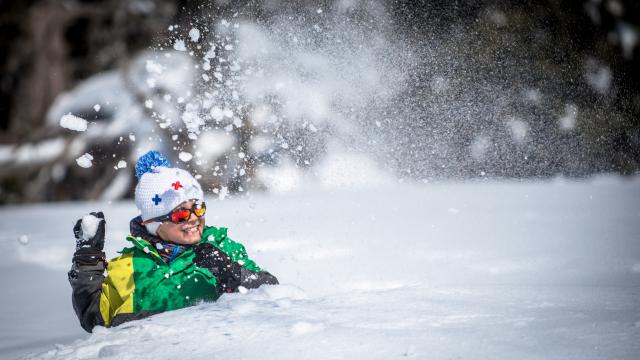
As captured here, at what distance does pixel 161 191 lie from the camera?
6.56 ft

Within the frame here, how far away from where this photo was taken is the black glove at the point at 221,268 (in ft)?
6.18

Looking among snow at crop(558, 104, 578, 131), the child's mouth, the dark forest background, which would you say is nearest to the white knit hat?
the child's mouth

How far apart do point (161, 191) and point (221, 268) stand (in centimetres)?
40

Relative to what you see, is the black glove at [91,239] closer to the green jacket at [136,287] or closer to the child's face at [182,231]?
the green jacket at [136,287]

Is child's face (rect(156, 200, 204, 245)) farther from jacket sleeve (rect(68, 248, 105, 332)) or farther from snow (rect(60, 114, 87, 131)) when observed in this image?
snow (rect(60, 114, 87, 131))

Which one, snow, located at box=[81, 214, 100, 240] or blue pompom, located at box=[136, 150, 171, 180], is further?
blue pompom, located at box=[136, 150, 171, 180]

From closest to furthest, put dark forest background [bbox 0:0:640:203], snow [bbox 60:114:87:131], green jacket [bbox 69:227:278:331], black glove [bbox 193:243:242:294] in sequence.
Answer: green jacket [bbox 69:227:278:331]
black glove [bbox 193:243:242:294]
snow [bbox 60:114:87:131]
dark forest background [bbox 0:0:640:203]

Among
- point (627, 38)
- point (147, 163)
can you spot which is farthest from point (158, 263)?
point (627, 38)

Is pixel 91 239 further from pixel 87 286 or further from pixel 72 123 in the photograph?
pixel 72 123

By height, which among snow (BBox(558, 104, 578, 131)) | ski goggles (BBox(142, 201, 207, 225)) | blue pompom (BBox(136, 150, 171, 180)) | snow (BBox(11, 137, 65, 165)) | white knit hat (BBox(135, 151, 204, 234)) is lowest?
ski goggles (BBox(142, 201, 207, 225))

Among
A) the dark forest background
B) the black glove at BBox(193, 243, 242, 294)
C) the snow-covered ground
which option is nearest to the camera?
the snow-covered ground

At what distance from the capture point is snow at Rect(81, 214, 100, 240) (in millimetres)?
1794

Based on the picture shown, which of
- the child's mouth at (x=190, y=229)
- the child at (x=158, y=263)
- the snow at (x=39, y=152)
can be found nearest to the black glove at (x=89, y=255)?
the child at (x=158, y=263)

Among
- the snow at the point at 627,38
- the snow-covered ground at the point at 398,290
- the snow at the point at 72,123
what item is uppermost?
the snow at the point at 627,38
